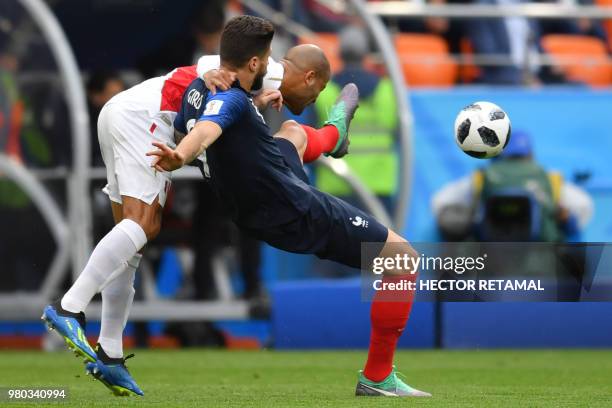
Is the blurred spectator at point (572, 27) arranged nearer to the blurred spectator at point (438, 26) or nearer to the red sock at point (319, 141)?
the blurred spectator at point (438, 26)

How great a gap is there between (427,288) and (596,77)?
25.5 feet

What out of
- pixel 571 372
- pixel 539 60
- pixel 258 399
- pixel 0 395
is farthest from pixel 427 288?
pixel 539 60

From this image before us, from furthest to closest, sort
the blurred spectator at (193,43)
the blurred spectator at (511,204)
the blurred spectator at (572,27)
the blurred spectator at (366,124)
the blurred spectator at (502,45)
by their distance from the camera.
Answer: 1. the blurred spectator at (572,27)
2. the blurred spectator at (502,45)
3. the blurred spectator at (366,124)
4. the blurred spectator at (193,43)
5. the blurred spectator at (511,204)

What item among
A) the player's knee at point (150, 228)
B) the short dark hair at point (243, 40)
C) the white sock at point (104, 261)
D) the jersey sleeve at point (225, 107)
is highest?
the short dark hair at point (243, 40)

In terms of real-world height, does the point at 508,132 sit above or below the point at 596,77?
below

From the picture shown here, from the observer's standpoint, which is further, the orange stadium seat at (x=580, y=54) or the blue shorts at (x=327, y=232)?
the orange stadium seat at (x=580, y=54)

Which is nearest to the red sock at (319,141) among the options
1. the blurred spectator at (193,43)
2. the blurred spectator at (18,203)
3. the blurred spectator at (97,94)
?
the blurred spectator at (193,43)

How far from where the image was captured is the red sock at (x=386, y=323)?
291 inches

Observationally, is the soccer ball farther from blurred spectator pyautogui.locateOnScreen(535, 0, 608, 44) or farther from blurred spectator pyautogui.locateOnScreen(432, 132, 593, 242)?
blurred spectator pyautogui.locateOnScreen(535, 0, 608, 44)

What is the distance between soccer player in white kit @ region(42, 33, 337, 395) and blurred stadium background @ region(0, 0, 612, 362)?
15.9ft

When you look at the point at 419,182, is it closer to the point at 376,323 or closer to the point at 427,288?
the point at 427,288

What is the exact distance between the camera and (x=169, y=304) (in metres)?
13.1

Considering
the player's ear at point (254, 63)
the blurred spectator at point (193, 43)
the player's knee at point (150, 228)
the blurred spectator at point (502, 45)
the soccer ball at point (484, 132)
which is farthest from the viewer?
the blurred spectator at point (502, 45)

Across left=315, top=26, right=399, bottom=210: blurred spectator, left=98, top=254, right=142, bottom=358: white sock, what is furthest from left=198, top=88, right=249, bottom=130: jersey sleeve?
left=315, top=26, right=399, bottom=210: blurred spectator
